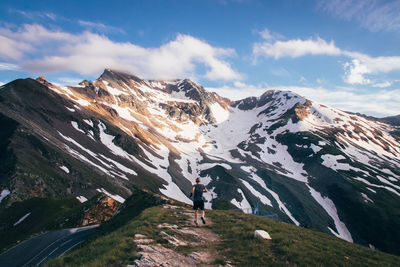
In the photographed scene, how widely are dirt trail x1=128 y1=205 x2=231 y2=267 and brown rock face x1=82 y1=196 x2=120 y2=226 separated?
687 inches

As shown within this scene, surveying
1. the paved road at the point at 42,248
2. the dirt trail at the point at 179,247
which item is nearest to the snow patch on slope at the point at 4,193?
the paved road at the point at 42,248

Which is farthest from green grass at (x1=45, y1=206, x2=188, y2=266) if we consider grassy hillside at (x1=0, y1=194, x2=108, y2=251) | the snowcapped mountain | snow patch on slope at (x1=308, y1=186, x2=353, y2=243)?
snow patch on slope at (x1=308, y1=186, x2=353, y2=243)

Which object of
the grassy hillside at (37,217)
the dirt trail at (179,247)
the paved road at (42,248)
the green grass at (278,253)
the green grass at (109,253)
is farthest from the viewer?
the grassy hillside at (37,217)

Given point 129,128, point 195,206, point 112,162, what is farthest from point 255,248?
point 129,128

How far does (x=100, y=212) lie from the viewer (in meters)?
29.8

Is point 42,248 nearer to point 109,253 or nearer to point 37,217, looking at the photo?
point 37,217

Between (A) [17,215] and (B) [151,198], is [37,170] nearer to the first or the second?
(A) [17,215]

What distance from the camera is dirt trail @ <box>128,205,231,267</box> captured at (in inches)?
387

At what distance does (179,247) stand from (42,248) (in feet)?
57.0

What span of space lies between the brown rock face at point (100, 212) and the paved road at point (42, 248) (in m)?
2.74

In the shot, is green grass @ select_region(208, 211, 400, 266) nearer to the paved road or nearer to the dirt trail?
the dirt trail

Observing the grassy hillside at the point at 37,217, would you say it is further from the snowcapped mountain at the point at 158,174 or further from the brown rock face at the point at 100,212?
the snowcapped mountain at the point at 158,174

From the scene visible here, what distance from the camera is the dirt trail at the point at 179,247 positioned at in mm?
9836

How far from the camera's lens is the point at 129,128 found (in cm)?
15950
